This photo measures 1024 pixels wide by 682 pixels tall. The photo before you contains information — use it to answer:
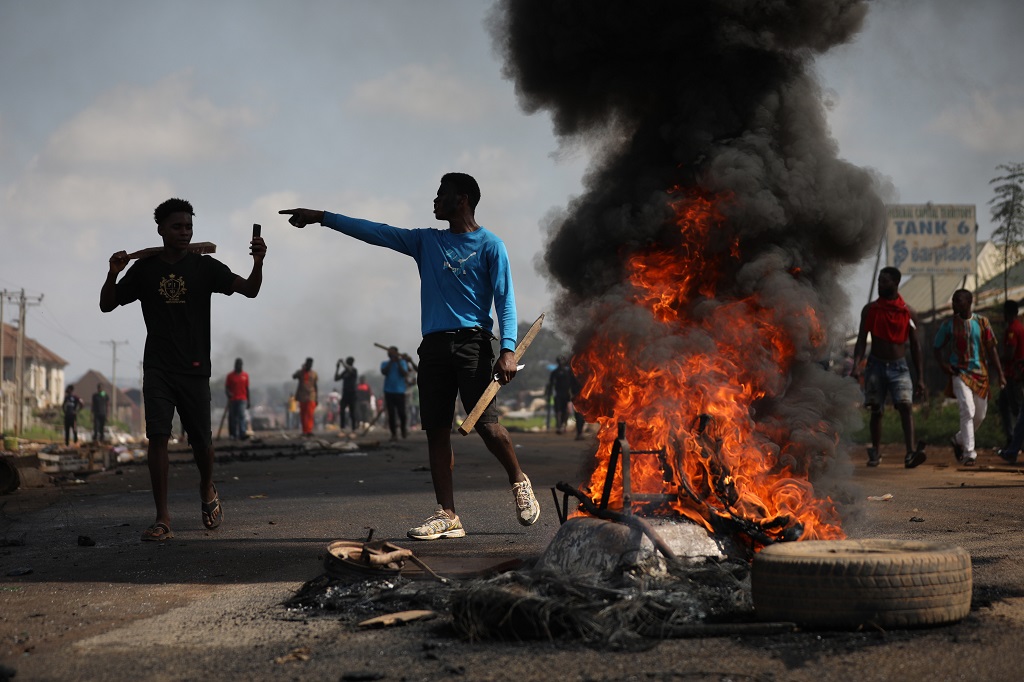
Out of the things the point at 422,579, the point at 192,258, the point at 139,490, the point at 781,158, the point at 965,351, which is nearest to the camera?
the point at 422,579

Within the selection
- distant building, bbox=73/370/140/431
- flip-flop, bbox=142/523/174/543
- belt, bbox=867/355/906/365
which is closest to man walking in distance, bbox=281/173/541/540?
flip-flop, bbox=142/523/174/543

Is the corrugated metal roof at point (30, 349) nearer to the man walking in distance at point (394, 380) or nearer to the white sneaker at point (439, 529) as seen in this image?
the man walking in distance at point (394, 380)

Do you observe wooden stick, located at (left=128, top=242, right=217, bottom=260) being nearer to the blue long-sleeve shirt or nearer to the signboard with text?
the blue long-sleeve shirt

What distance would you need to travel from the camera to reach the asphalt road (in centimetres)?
348

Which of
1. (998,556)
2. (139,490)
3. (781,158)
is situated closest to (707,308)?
(781,158)

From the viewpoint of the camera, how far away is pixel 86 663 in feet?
12.1

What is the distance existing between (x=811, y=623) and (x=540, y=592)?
1051 mm

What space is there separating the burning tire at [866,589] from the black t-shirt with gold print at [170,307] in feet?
15.1

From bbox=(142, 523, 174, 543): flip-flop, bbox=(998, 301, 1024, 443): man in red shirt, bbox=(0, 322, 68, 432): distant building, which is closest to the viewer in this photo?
bbox=(142, 523, 174, 543): flip-flop

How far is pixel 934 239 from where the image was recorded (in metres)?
26.9

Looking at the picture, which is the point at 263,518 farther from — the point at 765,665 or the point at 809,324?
the point at 765,665

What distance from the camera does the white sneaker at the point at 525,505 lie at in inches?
254

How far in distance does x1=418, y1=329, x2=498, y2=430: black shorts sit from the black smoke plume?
0.61 m

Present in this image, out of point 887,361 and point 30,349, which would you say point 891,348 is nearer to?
point 887,361
